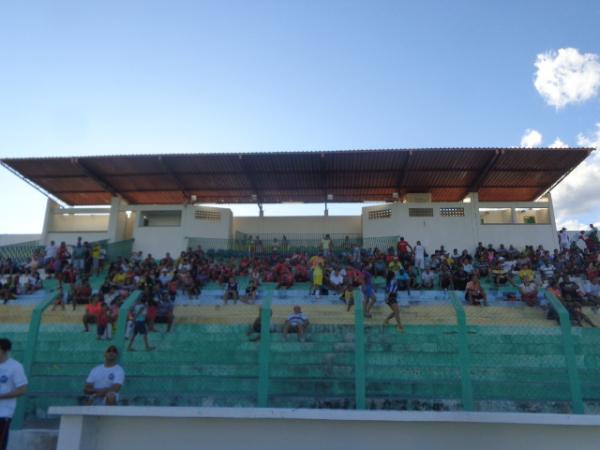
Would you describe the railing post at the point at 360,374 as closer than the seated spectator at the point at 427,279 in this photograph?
Yes

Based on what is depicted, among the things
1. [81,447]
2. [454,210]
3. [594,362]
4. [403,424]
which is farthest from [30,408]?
[454,210]

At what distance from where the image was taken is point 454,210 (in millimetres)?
19141

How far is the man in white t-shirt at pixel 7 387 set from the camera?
4.03 metres

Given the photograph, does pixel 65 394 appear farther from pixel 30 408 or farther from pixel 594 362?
pixel 594 362

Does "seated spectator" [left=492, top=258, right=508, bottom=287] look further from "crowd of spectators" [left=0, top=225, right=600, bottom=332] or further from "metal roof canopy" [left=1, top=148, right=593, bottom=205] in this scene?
"metal roof canopy" [left=1, top=148, right=593, bottom=205]

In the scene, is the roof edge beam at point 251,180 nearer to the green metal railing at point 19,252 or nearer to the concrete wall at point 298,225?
the concrete wall at point 298,225

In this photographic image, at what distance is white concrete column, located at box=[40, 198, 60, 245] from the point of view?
65.3 feet

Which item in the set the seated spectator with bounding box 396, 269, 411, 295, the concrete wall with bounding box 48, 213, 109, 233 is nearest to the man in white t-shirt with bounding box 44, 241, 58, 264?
the concrete wall with bounding box 48, 213, 109, 233

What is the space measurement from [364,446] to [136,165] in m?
16.8

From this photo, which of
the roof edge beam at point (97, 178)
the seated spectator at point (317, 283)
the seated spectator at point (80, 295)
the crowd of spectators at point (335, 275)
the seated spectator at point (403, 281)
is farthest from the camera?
the roof edge beam at point (97, 178)

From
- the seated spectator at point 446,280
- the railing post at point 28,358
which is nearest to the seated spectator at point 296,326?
the railing post at point 28,358

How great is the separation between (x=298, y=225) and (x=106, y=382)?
1628 centimetres

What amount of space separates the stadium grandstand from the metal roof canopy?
9 centimetres

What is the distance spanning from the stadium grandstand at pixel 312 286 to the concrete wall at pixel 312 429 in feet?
1.74
